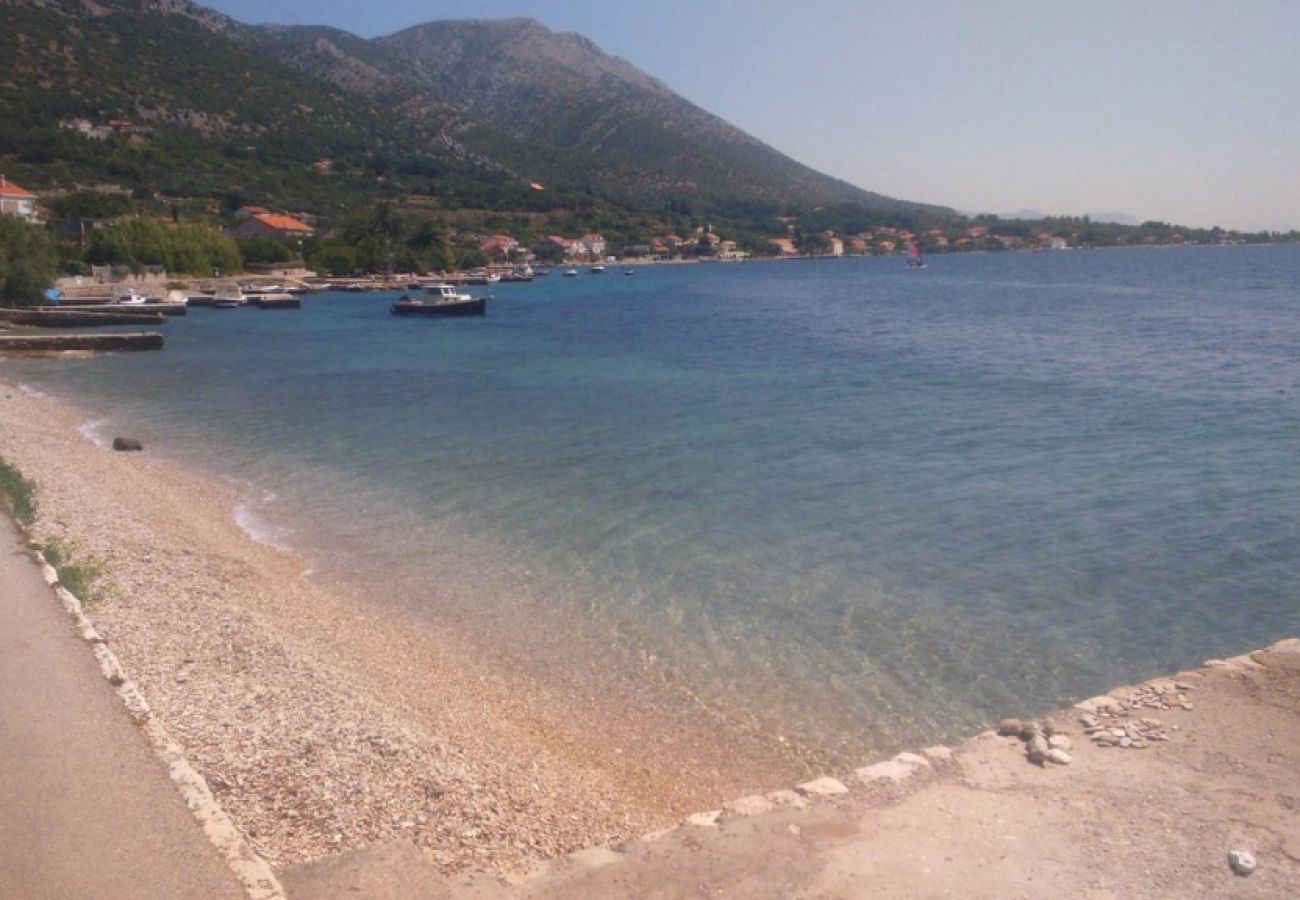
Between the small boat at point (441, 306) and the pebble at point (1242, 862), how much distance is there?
199 feet

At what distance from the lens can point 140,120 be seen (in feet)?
392

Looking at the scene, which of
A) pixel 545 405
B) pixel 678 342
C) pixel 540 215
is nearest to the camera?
pixel 545 405

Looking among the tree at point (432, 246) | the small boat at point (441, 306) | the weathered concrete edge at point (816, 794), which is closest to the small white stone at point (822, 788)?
the weathered concrete edge at point (816, 794)

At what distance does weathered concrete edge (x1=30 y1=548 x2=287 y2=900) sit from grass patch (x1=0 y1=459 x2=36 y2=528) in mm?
4878

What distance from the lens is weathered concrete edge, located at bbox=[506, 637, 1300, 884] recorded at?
6.36m

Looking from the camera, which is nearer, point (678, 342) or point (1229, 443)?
point (1229, 443)

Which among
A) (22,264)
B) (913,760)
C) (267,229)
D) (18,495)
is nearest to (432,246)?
(267,229)

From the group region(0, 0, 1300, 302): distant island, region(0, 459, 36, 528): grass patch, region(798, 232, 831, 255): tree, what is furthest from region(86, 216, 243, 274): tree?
region(798, 232, 831, 255): tree

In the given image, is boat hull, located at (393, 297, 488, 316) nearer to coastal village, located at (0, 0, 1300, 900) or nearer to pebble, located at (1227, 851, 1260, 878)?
coastal village, located at (0, 0, 1300, 900)

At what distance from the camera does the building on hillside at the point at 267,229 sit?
99.4 metres

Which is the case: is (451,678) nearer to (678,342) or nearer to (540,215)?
(678,342)

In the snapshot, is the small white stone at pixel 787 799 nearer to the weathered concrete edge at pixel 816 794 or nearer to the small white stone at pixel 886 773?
the weathered concrete edge at pixel 816 794

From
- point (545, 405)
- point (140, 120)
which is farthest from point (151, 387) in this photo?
point (140, 120)

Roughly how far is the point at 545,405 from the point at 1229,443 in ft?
55.8
